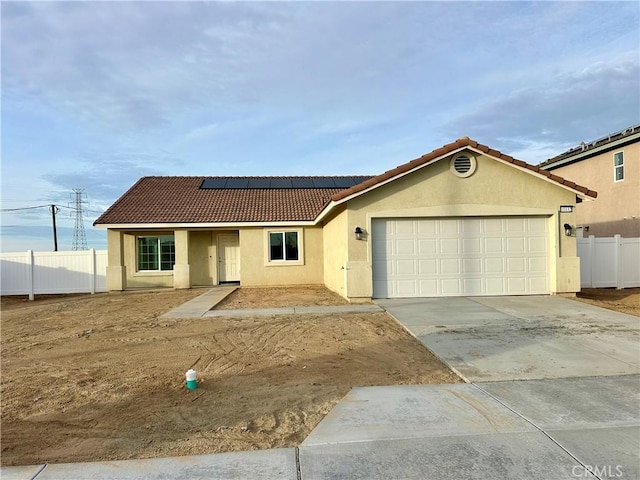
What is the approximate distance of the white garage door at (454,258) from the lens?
1241 centimetres

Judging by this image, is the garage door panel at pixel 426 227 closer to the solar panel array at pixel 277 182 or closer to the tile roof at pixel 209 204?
the tile roof at pixel 209 204

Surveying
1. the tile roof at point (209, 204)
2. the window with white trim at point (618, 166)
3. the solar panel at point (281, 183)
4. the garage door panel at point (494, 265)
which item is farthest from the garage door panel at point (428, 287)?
the window with white trim at point (618, 166)

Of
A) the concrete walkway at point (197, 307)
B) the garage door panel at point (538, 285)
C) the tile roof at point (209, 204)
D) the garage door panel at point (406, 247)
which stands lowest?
the concrete walkway at point (197, 307)

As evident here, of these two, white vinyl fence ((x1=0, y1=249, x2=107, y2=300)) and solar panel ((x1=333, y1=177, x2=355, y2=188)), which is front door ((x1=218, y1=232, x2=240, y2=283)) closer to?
white vinyl fence ((x1=0, y1=249, x2=107, y2=300))

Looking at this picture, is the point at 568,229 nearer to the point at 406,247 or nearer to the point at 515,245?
the point at 515,245

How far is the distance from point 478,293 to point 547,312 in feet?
8.52

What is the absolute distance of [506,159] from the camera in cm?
1219

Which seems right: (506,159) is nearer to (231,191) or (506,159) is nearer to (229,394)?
(229,394)

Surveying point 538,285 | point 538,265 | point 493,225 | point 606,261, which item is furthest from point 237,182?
point 606,261

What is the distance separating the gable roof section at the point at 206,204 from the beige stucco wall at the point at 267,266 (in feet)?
2.49

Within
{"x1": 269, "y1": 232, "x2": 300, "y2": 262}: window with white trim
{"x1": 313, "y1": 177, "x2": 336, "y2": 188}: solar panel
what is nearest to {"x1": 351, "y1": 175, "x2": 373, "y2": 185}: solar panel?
{"x1": 313, "y1": 177, "x2": 336, "y2": 188}: solar panel

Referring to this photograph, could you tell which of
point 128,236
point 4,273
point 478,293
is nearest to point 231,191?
point 128,236

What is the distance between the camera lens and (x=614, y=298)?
13.1 m

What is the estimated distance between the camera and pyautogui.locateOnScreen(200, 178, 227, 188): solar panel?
2197 centimetres
